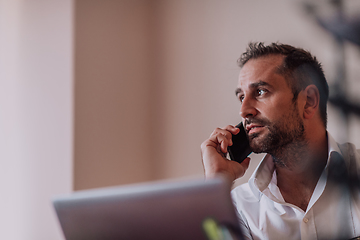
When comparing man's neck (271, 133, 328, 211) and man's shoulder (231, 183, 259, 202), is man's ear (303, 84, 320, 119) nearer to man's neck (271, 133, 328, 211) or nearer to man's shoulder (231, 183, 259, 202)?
man's neck (271, 133, 328, 211)

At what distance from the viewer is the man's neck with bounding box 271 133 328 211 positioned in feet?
4.26

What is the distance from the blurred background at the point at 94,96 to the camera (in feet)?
6.46

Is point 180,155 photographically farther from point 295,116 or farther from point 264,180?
point 295,116

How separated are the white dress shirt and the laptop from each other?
2.53 ft

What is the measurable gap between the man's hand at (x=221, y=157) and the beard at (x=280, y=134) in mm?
115

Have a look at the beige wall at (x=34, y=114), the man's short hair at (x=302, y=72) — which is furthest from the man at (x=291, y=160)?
the beige wall at (x=34, y=114)

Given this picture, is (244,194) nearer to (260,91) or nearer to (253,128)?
(253,128)

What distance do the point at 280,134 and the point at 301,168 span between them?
0.15m

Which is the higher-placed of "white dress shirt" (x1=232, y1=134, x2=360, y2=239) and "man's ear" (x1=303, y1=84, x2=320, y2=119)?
"man's ear" (x1=303, y1=84, x2=320, y2=119)

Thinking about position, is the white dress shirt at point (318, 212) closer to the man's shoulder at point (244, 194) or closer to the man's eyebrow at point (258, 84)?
the man's shoulder at point (244, 194)

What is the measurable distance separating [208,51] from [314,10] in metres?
0.60

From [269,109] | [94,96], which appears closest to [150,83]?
[94,96]

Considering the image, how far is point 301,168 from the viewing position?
4.36ft

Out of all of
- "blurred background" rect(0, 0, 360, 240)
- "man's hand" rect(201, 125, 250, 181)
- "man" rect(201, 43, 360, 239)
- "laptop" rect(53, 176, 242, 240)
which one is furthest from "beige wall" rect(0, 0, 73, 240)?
"laptop" rect(53, 176, 242, 240)
